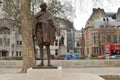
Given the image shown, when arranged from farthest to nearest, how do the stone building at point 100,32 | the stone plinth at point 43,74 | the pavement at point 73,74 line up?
1. the stone building at point 100,32
2. the pavement at point 73,74
3. the stone plinth at point 43,74

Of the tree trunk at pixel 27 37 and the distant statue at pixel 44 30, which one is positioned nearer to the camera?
the distant statue at pixel 44 30

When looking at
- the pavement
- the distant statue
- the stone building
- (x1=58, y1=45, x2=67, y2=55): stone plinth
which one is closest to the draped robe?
the distant statue

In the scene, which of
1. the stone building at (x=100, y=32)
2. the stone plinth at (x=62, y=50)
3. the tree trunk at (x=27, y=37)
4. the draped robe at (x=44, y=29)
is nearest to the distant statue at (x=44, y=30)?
the draped robe at (x=44, y=29)

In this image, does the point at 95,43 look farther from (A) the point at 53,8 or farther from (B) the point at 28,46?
(B) the point at 28,46

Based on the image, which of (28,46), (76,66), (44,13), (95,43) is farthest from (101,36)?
(44,13)

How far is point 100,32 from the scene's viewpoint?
64875 mm

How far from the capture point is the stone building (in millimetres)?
65475

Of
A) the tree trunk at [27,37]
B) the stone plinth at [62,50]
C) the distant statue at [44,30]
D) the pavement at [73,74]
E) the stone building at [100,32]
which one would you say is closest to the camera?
the distant statue at [44,30]

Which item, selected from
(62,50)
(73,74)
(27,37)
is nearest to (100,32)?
(62,50)

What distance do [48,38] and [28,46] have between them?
7724 mm

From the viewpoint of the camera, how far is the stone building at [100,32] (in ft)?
215

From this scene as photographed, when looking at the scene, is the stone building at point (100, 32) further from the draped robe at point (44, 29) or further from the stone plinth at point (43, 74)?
the stone plinth at point (43, 74)

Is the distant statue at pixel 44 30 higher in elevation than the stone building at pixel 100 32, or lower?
lower

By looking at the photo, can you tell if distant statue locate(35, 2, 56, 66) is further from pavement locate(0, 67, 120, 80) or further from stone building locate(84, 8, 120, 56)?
stone building locate(84, 8, 120, 56)
